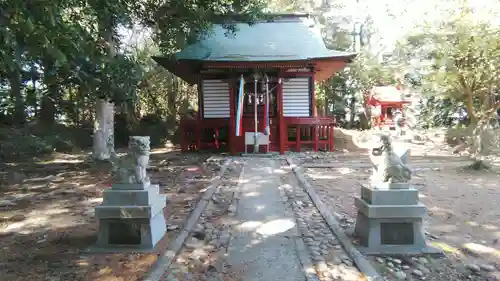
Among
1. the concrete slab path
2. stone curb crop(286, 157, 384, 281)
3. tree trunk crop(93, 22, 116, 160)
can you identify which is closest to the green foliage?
stone curb crop(286, 157, 384, 281)

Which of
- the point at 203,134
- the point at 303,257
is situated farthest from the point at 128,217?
the point at 203,134

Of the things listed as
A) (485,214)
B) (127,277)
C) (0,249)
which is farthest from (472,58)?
(0,249)

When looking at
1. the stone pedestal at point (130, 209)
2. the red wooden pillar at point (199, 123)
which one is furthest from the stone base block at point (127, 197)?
the red wooden pillar at point (199, 123)

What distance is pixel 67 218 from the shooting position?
5.98 meters

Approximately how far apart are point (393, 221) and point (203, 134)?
1192 centimetres

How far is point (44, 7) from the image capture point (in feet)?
9.87

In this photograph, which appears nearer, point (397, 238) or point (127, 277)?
point (127, 277)

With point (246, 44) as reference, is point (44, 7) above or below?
below

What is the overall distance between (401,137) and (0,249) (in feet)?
66.3

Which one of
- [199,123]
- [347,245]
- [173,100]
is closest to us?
[347,245]

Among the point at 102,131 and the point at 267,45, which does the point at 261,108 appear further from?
the point at 102,131

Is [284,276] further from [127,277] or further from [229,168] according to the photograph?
[229,168]

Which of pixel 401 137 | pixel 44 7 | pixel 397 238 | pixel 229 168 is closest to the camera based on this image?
pixel 44 7

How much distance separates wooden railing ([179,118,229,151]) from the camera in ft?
48.1
